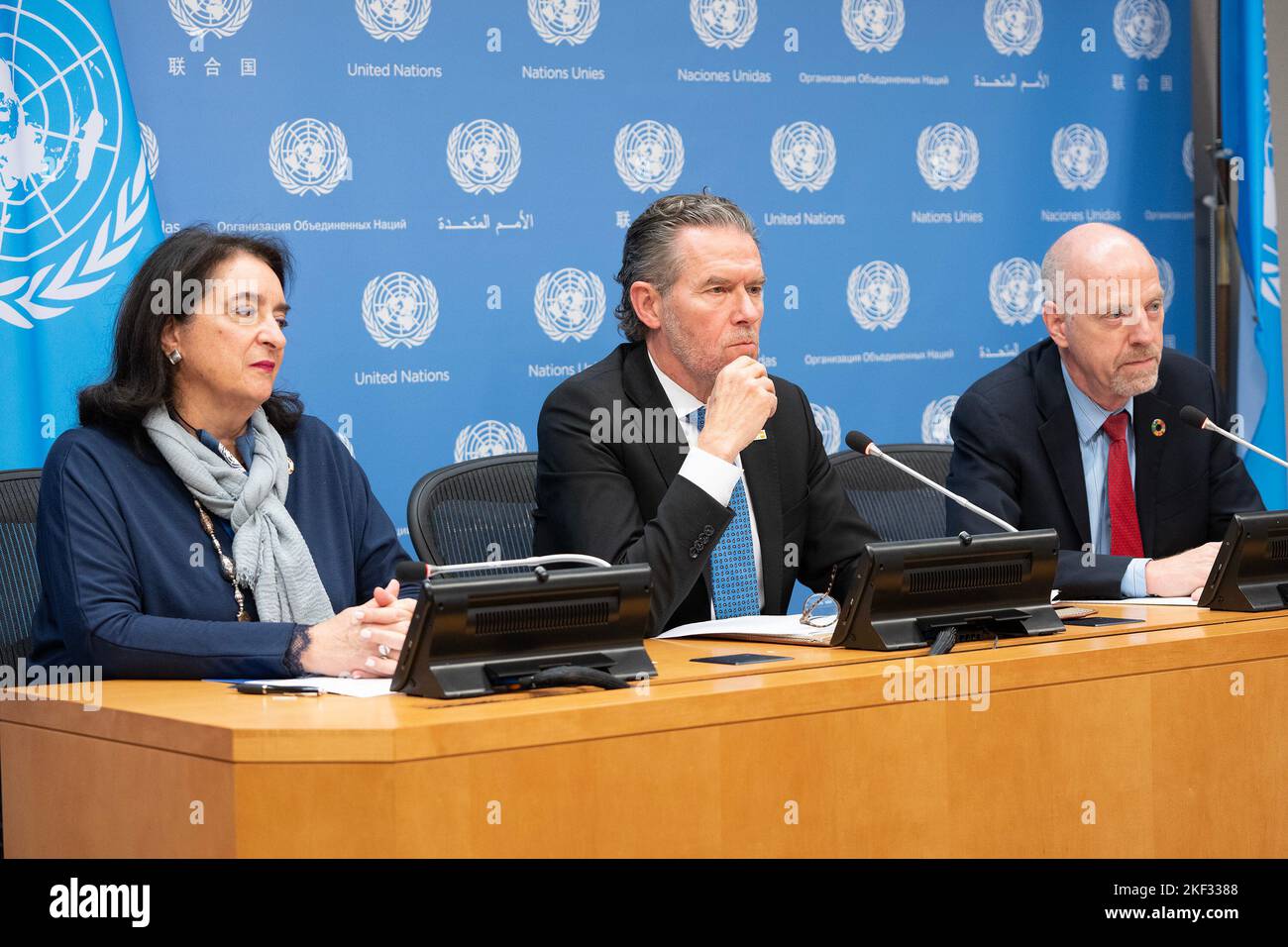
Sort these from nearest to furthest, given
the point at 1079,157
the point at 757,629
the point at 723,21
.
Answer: the point at 757,629 < the point at 723,21 < the point at 1079,157

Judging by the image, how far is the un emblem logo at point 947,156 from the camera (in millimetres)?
4621

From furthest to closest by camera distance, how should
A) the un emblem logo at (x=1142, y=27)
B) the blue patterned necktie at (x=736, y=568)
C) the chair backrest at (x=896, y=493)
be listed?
1. the un emblem logo at (x=1142, y=27)
2. the chair backrest at (x=896, y=493)
3. the blue patterned necktie at (x=736, y=568)

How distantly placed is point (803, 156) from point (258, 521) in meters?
2.38

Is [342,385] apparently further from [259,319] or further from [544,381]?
[259,319]

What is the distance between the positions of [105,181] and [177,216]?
0.24 m

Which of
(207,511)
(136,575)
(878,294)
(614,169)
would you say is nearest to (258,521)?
(207,511)

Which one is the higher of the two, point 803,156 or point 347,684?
point 803,156

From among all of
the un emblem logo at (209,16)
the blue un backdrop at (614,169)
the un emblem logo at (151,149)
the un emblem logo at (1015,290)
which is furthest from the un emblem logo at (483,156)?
the un emblem logo at (1015,290)

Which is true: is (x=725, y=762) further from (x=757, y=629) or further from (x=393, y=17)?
(x=393, y=17)

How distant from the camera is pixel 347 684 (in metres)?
2.08

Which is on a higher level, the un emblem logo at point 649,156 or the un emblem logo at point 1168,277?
the un emblem logo at point 649,156

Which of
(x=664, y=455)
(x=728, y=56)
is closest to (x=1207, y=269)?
(x=728, y=56)

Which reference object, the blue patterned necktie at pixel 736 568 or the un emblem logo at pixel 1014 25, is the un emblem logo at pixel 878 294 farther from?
the blue patterned necktie at pixel 736 568
